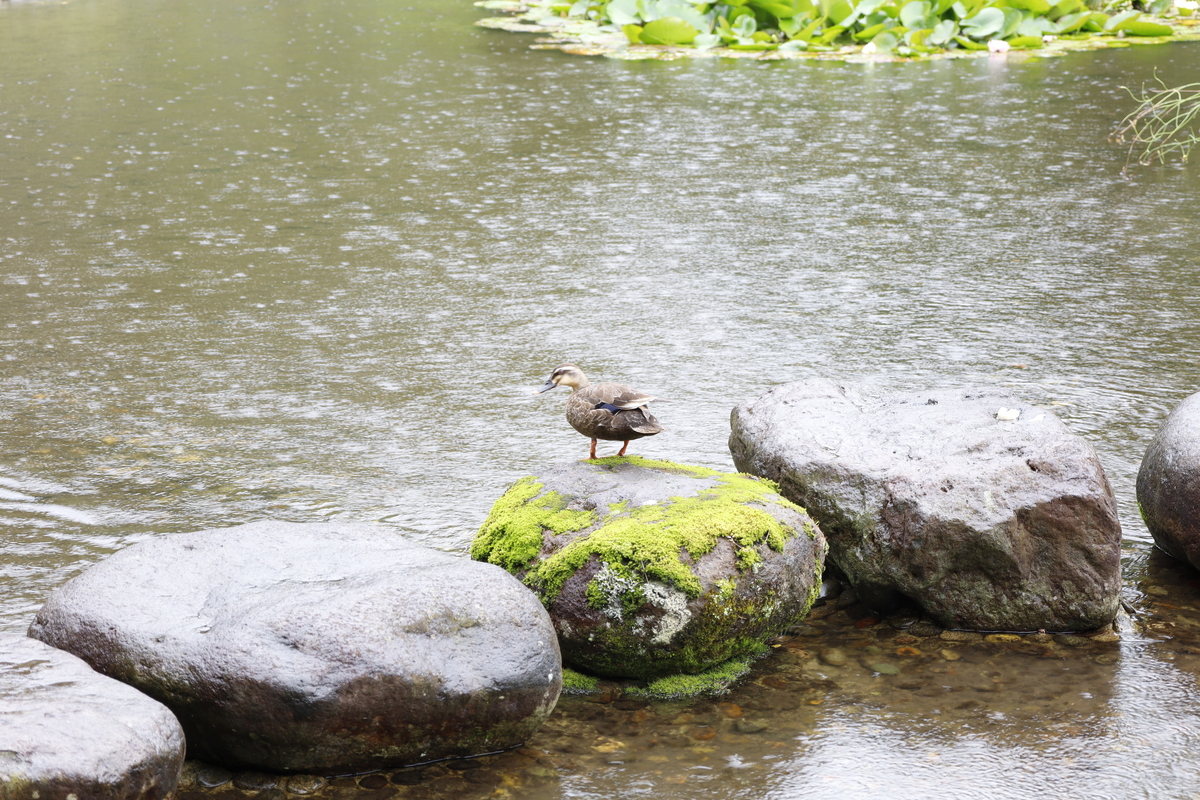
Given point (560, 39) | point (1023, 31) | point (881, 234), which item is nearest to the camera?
point (881, 234)

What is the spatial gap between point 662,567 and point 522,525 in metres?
0.70

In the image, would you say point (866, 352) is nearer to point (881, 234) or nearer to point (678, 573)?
point (881, 234)

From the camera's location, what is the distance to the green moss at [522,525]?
4.20 metres

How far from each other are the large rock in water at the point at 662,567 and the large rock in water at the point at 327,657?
27 cm

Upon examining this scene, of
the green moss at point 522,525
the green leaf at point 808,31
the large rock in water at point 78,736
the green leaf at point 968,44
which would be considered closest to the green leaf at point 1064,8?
the green leaf at point 968,44

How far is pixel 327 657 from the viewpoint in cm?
341

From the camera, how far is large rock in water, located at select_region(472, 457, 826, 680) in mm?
3879

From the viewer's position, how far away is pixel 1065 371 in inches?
264

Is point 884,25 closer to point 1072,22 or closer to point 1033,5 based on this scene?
point 1033,5

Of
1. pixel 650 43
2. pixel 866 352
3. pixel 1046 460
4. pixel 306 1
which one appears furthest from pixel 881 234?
pixel 306 1

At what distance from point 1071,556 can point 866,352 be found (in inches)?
120

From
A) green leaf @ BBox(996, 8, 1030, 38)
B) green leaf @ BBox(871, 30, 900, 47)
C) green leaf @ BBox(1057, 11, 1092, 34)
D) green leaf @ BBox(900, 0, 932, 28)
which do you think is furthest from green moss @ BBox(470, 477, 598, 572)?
green leaf @ BBox(1057, 11, 1092, 34)

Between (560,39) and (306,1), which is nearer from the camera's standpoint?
(560,39)

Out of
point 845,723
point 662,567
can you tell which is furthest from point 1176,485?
point 662,567
